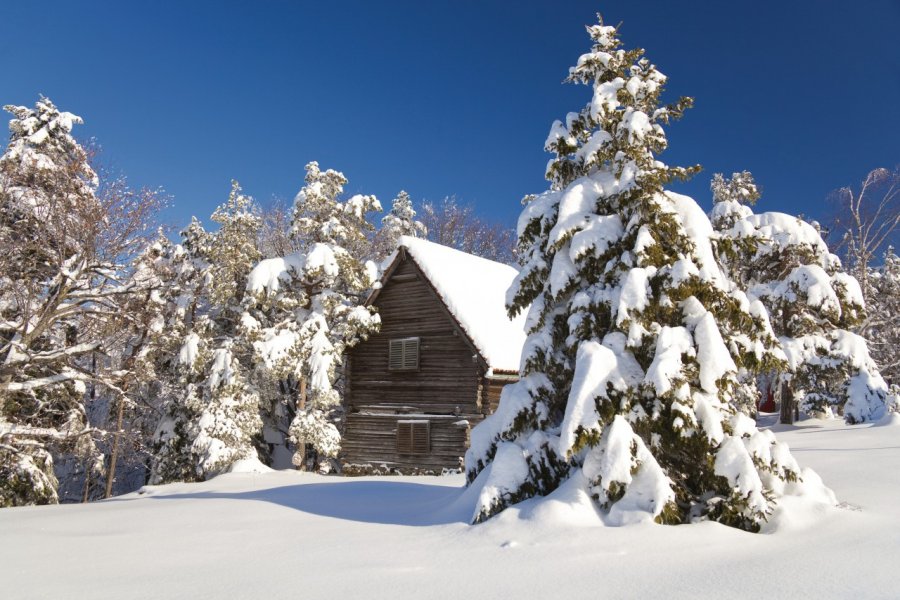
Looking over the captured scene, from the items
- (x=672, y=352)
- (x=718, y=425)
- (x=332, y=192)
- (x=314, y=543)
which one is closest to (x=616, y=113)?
(x=672, y=352)

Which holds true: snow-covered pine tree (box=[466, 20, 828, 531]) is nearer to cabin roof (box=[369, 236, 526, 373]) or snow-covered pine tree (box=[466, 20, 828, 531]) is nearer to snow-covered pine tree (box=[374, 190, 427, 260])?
cabin roof (box=[369, 236, 526, 373])

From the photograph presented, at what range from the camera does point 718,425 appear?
729 cm

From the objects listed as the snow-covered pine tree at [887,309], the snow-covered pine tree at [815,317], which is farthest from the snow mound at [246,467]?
the snow-covered pine tree at [887,309]

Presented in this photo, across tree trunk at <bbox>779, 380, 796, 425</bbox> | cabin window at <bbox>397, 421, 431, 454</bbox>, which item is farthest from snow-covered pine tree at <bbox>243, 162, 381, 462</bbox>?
tree trunk at <bbox>779, 380, 796, 425</bbox>

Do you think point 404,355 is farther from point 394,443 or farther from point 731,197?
point 731,197

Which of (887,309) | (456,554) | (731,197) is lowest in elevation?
(456,554)

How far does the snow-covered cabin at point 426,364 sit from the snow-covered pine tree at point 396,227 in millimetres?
17062

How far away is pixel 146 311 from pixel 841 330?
23876 mm

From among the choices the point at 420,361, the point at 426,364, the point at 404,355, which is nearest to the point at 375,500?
the point at 426,364

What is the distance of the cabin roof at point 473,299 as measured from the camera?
22844 mm

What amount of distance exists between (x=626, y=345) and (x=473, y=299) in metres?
16.4

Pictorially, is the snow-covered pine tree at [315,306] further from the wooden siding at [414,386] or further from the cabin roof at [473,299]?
the cabin roof at [473,299]

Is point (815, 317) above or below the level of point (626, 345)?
above

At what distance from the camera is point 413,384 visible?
81.8ft
